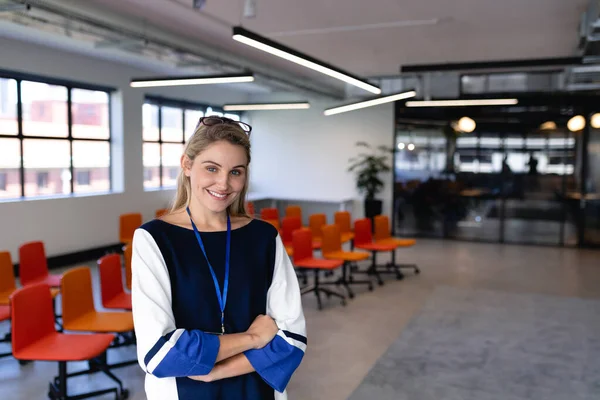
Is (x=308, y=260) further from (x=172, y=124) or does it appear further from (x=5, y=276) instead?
(x=172, y=124)

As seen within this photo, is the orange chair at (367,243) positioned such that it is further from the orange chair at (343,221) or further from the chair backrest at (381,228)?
the orange chair at (343,221)

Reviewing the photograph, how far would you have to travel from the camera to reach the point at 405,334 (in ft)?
17.9

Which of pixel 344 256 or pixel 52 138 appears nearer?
pixel 344 256

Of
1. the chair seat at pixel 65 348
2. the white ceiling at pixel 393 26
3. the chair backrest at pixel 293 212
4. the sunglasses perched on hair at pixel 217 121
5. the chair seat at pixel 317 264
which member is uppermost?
the white ceiling at pixel 393 26

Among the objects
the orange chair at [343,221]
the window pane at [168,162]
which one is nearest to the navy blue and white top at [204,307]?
the orange chair at [343,221]

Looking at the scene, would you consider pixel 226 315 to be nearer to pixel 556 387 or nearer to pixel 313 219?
pixel 556 387

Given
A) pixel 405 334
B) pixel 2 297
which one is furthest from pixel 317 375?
pixel 2 297

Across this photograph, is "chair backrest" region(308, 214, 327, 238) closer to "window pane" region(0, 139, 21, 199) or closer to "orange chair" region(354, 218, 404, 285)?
"orange chair" region(354, 218, 404, 285)

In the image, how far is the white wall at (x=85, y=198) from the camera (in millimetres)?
7730

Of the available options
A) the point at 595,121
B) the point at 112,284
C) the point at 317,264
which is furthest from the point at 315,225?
the point at 595,121

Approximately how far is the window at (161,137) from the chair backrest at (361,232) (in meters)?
3.84

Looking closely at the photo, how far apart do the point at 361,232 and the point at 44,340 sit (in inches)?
199

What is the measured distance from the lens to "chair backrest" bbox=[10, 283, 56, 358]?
3408 millimetres

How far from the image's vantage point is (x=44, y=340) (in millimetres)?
3660
